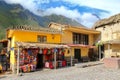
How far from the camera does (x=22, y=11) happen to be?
384ft

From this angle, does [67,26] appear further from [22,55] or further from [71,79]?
[71,79]

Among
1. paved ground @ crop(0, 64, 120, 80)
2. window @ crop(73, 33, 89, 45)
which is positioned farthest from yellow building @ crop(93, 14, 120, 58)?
paved ground @ crop(0, 64, 120, 80)

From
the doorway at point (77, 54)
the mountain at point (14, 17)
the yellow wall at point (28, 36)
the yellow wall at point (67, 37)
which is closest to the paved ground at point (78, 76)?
the yellow wall at point (28, 36)

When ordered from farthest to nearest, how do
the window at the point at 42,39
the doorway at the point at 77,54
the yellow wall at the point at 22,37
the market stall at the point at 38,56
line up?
the doorway at the point at 77,54, the window at the point at 42,39, the yellow wall at the point at 22,37, the market stall at the point at 38,56

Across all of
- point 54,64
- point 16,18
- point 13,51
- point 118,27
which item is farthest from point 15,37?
point 16,18

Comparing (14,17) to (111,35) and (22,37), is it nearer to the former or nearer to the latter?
(111,35)

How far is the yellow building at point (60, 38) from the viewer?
26.3 metres

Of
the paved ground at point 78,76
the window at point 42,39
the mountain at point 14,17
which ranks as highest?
the mountain at point 14,17

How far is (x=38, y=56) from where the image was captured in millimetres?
28031

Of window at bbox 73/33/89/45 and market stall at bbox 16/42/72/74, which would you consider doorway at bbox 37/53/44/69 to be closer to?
market stall at bbox 16/42/72/74

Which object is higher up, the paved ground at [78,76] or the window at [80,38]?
the window at [80,38]

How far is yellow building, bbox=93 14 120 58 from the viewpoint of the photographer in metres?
31.4

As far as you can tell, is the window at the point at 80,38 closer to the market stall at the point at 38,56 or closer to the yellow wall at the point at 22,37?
the market stall at the point at 38,56

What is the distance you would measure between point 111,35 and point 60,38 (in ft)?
27.7
